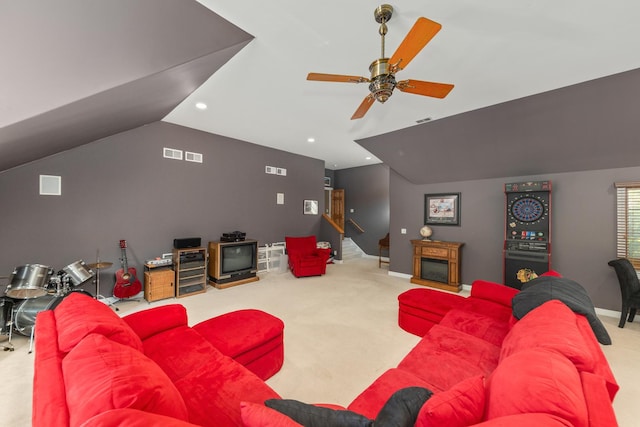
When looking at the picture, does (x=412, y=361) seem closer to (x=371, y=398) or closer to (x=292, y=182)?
(x=371, y=398)

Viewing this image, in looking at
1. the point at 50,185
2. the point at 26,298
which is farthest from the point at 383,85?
the point at 50,185

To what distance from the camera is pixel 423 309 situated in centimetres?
284

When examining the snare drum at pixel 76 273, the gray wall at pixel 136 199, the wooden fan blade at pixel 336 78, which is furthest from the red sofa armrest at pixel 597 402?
the gray wall at pixel 136 199

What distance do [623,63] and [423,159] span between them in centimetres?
263

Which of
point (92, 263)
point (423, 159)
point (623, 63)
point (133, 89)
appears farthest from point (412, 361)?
point (92, 263)

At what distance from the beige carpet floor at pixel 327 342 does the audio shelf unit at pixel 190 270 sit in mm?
212

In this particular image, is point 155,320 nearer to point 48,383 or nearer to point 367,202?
point 48,383

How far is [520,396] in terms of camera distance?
2.82 ft

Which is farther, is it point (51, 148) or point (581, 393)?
point (51, 148)

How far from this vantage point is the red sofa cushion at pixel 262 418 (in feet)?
2.56

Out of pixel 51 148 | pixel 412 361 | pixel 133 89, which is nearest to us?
pixel 412 361

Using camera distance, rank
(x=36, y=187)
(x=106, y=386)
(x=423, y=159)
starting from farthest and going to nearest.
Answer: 1. (x=423, y=159)
2. (x=36, y=187)
3. (x=106, y=386)

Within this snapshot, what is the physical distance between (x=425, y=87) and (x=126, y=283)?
15.5 ft

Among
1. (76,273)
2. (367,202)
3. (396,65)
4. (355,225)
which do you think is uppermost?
(396,65)
